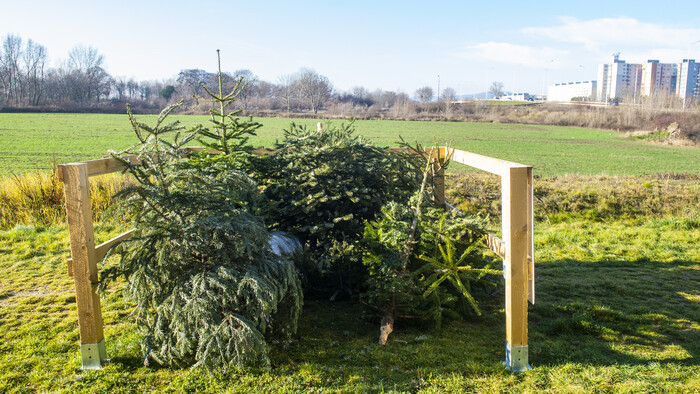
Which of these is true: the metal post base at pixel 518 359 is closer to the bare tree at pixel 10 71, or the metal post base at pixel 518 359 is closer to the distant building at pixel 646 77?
the bare tree at pixel 10 71

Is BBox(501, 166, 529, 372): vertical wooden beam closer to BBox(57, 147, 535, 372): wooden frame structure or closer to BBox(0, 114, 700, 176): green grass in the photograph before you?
BBox(57, 147, 535, 372): wooden frame structure

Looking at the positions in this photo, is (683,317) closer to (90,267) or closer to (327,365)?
(327,365)

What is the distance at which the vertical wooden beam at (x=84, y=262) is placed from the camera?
354cm

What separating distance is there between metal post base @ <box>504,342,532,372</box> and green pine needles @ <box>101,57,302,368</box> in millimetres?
1727

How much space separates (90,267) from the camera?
12.1ft

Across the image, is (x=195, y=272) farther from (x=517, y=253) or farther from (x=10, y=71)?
(x=10, y=71)

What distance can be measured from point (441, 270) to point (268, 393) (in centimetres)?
175

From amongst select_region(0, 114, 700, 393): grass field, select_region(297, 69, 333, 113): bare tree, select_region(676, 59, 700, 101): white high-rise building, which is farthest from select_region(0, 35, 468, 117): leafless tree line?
select_region(676, 59, 700, 101): white high-rise building

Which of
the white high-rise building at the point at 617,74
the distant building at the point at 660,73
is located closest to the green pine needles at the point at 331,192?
the distant building at the point at 660,73

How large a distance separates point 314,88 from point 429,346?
8221 centimetres

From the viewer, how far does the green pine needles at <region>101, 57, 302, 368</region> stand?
351 centimetres

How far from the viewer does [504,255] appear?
3740mm

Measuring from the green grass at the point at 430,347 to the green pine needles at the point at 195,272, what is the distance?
0.25 meters

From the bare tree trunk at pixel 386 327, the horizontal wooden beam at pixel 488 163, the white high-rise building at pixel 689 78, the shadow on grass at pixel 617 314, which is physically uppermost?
the white high-rise building at pixel 689 78
